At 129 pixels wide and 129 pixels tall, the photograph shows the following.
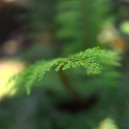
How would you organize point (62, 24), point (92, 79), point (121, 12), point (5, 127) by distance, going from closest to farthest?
point (5, 127)
point (92, 79)
point (62, 24)
point (121, 12)

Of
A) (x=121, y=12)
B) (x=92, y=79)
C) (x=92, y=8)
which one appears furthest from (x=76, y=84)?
(x=121, y=12)

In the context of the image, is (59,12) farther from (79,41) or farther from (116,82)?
(116,82)

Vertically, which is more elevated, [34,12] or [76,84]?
[34,12]

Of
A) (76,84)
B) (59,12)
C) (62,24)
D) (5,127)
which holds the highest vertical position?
→ (59,12)

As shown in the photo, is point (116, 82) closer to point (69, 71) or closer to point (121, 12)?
point (69, 71)

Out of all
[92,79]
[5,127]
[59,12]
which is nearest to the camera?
[5,127]

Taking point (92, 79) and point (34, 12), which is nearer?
point (92, 79)

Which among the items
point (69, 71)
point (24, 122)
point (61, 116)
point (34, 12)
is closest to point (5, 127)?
point (24, 122)
